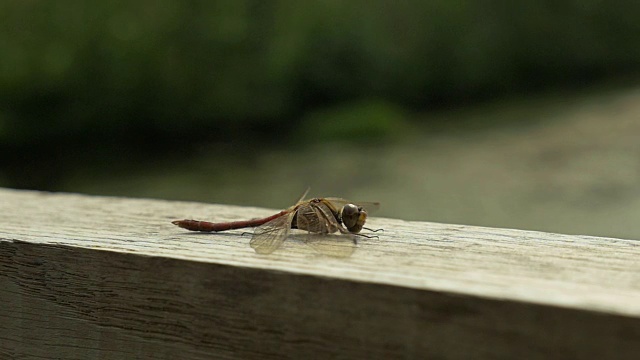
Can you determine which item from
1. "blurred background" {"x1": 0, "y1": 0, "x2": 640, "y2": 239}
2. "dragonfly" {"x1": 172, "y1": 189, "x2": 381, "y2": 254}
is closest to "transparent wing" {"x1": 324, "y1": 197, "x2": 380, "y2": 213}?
"dragonfly" {"x1": 172, "y1": 189, "x2": 381, "y2": 254}

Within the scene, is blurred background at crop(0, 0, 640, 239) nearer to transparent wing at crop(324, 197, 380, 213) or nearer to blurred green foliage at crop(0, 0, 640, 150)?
blurred green foliage at crop(0, 0, 640, 150)

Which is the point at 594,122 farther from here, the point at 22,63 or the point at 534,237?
the point at 534,237

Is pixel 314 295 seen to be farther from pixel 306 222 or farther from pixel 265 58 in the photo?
pixel 265 58

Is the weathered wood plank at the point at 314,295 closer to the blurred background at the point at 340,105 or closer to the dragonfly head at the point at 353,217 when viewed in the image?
the dragonfly head at the point at 353,217

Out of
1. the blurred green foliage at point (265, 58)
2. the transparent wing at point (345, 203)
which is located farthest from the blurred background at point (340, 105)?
the transparent wing at point (345, 203)

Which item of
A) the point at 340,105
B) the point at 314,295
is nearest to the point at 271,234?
the point at 314,295
